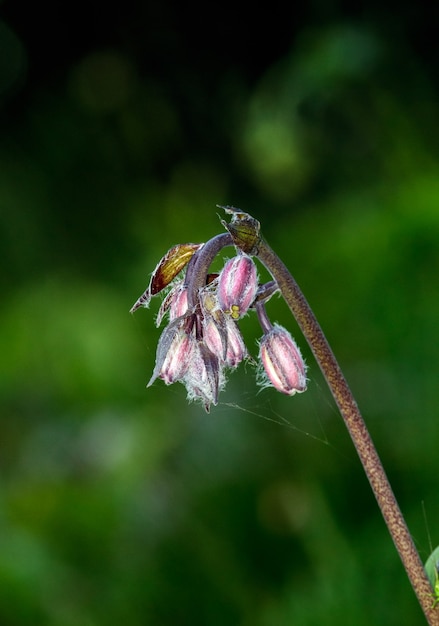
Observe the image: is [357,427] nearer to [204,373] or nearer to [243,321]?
[204,373]

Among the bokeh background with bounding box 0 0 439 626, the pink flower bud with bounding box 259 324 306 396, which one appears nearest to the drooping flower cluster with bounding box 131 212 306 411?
the pink flower bud with bounding box 259 324 306 396

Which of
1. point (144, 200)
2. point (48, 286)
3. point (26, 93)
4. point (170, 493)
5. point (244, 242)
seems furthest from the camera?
point (26, 93)

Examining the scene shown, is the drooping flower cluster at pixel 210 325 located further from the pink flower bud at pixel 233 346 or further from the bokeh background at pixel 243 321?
the bokeh background at pixel 243 321

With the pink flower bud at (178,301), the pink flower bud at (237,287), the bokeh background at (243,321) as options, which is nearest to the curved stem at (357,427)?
the pink flower bud at (237,287)

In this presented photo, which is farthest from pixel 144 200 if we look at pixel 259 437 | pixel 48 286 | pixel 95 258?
pixel 259 437

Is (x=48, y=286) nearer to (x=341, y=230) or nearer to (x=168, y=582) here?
(x=341, y=230)

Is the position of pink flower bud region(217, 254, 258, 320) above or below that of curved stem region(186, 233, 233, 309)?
below

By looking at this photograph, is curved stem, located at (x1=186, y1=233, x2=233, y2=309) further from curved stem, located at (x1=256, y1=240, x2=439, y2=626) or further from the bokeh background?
the bokeh background
